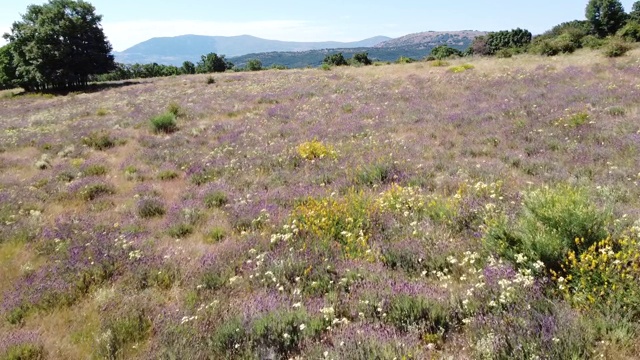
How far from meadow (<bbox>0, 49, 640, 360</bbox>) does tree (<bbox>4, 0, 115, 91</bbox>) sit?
3819 centimetres

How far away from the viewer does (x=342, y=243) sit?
6.29m

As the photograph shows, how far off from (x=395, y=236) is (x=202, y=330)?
332cm

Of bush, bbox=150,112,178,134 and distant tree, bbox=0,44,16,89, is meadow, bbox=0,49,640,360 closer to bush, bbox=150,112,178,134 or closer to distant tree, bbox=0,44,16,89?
bush, bbox=150,112,178,134

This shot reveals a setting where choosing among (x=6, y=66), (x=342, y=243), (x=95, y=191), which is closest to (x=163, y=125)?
(x=95, y=191)

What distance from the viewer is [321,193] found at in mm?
8719

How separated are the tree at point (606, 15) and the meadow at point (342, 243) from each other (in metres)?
96.2

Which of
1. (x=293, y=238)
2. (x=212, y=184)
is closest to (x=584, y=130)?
(x=293, y=238)

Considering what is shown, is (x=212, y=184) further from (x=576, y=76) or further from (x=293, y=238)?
(x=576, y=76)

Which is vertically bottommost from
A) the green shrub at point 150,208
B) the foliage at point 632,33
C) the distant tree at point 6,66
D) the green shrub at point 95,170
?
the green shrub at point 150,208

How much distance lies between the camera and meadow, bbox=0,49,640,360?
13.0 ft

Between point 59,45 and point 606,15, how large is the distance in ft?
357

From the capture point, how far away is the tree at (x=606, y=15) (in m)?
86.6

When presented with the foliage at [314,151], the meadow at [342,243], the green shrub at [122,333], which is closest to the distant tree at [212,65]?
the meadow at [342,243]

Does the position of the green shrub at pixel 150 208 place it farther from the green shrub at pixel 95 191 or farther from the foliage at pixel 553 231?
the foliage at pixel 553 231
